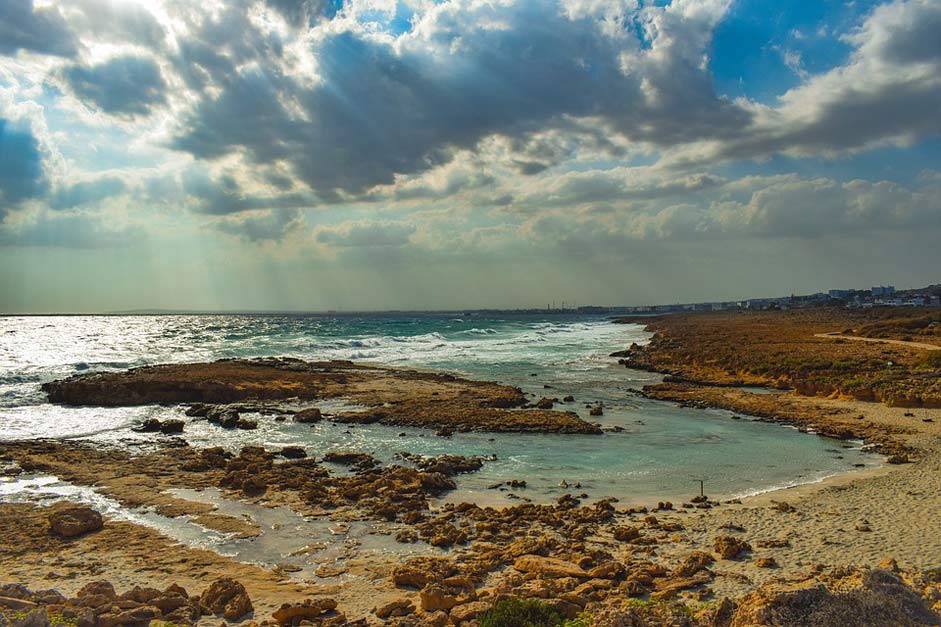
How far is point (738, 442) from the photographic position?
67.8 feet

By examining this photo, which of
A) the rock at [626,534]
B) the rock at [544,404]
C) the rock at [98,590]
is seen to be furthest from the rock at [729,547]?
the rock at [544,404]

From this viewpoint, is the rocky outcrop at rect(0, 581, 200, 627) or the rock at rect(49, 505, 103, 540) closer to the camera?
the rocky outcrop at rect(0, 581, 200, 627)

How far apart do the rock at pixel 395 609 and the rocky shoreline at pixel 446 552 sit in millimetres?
31

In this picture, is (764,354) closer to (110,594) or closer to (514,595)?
(514,595)

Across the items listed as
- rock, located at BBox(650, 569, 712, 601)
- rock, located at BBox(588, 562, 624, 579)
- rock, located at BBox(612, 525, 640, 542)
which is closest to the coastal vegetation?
rock, located at BBox(612, 525, 640, 542)

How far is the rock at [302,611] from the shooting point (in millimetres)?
Result: 7852

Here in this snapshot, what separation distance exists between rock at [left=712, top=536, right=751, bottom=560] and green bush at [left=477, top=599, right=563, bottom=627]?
4435 millimetres

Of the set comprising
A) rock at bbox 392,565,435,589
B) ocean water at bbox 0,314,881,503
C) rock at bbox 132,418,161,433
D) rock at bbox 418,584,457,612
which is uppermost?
rock at bbox 418,584,457,612

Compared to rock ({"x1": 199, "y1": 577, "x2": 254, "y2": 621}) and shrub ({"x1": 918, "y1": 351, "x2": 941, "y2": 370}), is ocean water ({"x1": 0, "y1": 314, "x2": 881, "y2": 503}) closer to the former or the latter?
rock ({"x1": 199, "y1": 577, "x2": 254, "y2": 621})

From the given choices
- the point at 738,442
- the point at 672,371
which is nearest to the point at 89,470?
the point at 738,442

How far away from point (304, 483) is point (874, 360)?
35320 mm

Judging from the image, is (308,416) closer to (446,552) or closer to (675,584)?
(446,552)

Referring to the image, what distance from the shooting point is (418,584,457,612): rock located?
8.01 meters

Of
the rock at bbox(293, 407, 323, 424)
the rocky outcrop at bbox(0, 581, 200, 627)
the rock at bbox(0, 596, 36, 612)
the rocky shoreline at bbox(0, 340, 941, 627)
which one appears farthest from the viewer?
the rock at bbox(293, 407, 323, 424)
